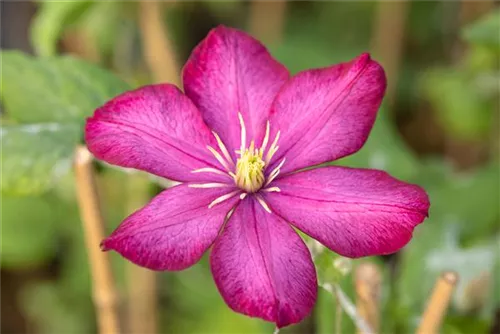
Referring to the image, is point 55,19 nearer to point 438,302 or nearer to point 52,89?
point 52,89

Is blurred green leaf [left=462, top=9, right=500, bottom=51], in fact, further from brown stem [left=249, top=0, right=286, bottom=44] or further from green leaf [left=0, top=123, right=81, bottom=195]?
brown stem [left=249, top=0, right=286, bottom=44]

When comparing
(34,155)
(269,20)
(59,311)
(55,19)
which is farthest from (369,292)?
(269,20)

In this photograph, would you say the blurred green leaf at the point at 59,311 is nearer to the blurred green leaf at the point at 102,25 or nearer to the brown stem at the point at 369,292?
the blurred green leaf at the point at 102,25

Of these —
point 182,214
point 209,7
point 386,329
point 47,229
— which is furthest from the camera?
point 209,7

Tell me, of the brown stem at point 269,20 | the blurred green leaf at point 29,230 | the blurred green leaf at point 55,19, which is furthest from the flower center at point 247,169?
the brown stem at point 269,20

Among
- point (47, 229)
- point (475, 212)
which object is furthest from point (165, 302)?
point (475, 212)

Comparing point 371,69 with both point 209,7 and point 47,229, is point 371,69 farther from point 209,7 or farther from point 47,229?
point 209,7

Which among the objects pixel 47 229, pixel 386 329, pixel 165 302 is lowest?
pixel 165 302
